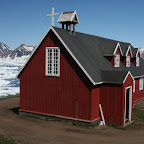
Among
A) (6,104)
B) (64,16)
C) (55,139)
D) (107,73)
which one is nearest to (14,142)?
(55,139)

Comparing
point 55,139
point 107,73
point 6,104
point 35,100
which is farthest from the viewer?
point 6,104

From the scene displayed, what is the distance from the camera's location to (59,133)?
56.6 ft

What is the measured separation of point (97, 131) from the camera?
18422 mm

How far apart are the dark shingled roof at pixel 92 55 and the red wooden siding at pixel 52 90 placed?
1085mm

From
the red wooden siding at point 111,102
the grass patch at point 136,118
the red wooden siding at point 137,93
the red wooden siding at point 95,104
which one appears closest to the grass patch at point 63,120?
the red wooden siding at point 95,104

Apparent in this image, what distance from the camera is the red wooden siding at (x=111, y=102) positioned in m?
20.0

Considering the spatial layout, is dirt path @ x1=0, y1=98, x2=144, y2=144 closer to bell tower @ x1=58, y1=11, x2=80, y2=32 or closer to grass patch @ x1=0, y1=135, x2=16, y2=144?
grass patch @ x1=0, y1=135, x2=16, y2=144

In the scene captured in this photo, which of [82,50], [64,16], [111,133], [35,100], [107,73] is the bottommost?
[111,133]

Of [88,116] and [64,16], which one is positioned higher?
[64,16]

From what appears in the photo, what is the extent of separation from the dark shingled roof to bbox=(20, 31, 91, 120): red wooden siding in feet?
3.56

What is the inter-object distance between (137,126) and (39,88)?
9.36 metres

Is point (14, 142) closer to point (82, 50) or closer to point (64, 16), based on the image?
point (82, 50)

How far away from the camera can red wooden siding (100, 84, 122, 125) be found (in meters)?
20.0

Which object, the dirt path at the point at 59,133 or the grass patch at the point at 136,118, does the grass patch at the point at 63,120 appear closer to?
the dirt path at the point at 59,133
